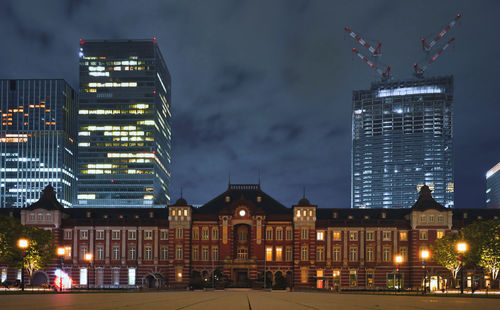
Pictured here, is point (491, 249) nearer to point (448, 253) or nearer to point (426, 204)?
point (448, 253)

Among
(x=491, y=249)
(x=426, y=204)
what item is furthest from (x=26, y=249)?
(x=426, y=204)

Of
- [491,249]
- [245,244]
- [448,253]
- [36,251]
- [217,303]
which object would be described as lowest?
[245,244]

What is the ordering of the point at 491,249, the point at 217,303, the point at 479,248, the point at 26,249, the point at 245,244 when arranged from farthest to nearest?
1. the point at 245,244
2. the point at 26,249
3. the point at 479,248
4. the point at 491,249
5. the point at 217,303

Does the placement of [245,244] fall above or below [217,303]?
below

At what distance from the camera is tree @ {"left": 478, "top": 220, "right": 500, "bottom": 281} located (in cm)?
7831

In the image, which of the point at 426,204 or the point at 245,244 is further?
the point at 245,244

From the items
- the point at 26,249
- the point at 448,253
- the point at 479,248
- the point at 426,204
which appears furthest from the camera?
the point at 426,204

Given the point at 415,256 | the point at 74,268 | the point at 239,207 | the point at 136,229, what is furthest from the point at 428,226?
the point at 74,268

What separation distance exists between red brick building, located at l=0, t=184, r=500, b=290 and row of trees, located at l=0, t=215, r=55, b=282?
14.9 metres

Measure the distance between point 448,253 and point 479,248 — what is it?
8.70 meters

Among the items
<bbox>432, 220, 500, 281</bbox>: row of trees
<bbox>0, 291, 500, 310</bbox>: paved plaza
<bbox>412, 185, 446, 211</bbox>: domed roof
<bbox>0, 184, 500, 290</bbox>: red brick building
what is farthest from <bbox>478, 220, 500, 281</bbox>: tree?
<bbox>0, 291, 500, 310</bbox>: paved plaza

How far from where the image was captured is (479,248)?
262 ft

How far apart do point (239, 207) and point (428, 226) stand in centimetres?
3615

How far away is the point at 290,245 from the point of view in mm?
103438
